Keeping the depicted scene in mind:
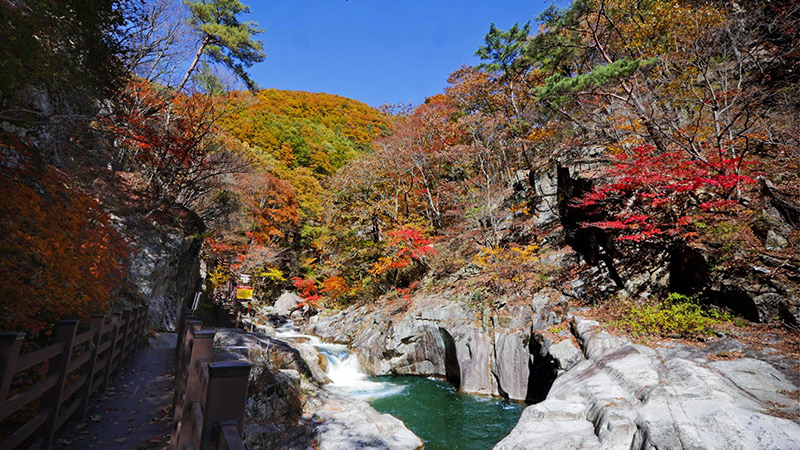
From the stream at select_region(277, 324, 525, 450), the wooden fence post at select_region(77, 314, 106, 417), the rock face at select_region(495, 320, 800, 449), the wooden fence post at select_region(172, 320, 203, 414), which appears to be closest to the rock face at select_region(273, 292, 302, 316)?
the stream at select_region(277, 324, 525, 450)

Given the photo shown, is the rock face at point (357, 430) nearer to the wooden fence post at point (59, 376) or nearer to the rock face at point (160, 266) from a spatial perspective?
the wooden fence post at point (59, 376)

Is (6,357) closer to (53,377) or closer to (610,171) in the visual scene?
(53,377)

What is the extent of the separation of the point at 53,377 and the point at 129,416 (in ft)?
5.80

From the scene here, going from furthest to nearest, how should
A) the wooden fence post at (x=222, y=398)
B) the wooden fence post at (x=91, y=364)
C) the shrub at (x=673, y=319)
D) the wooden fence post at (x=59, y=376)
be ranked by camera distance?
the shrub at (x=673, y=319), the wooden fence post at (x=91, y=364), the wooden fence post at (x=59, y=376), the wooden fence post at (x=222, y=398)

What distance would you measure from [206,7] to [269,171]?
11.5m

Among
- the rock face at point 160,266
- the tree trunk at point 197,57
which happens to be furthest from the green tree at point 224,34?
the rock face at point 160,266

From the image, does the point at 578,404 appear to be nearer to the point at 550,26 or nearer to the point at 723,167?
the point at 723,167

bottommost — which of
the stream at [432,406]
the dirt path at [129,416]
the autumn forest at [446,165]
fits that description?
the stream at [432,406]

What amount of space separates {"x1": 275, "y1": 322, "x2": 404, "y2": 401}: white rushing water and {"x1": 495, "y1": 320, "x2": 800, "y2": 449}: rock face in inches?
247

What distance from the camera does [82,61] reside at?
6.39m

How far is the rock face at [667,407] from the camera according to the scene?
3748 millimetres

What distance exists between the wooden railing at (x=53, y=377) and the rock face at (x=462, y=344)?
8.93m

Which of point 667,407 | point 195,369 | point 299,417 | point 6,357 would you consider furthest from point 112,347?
point 667,407

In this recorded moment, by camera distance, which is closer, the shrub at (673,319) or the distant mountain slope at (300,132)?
the shrub at (673,319)
